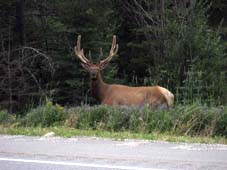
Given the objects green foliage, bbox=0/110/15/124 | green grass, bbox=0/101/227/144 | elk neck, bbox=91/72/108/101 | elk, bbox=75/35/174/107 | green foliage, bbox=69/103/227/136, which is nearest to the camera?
green grass, bbox=0/101/227/144

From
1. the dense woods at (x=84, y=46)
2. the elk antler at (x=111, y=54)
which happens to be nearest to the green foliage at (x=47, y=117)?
the elk antler at (x=111, y=54)

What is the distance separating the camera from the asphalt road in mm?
9242

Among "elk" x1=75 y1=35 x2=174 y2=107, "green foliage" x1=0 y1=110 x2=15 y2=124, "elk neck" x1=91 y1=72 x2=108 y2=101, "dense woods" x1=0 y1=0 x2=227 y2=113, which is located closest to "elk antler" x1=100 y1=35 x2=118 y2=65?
"elk" x1=75 y1=35 x2=174 y2=107

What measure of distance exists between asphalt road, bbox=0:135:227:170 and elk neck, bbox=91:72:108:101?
6.34 m

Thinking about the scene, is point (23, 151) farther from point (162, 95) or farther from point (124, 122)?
point (162, 95)

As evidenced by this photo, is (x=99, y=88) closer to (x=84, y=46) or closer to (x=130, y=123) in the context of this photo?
(x=130, y=123)

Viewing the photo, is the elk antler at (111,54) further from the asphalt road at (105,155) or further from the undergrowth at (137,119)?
the asphalt road at (105,155)

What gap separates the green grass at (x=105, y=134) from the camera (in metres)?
12.2

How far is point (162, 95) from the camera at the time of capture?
17.3 meters

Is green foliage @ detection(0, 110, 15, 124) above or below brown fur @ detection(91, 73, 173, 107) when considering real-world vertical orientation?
below

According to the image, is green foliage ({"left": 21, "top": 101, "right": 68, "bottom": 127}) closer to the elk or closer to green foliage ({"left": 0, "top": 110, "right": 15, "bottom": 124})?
green foliage ({"left": 0, "top": 110, "right": 15, "bottom": 124})

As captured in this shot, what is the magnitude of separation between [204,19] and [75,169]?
15.9 m

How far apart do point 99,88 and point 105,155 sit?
863 centimetres

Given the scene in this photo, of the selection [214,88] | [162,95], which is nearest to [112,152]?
[162,95]
